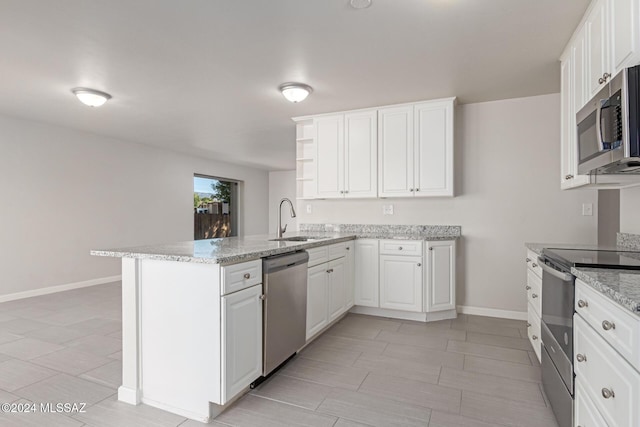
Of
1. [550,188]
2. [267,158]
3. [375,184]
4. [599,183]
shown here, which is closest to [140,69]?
[375,184]

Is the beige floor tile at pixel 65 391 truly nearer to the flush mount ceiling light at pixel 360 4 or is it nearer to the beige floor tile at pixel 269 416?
the beige floor tile at pixel 269 416

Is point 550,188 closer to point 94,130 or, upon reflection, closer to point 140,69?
point 140,69

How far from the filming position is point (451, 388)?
7.31ft

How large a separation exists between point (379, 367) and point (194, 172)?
6067 mm

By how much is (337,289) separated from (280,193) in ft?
21.7

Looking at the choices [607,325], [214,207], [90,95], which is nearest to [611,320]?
[607,325]

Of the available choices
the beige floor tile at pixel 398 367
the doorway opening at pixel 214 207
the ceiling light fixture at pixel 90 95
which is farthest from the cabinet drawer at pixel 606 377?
the doorway opening at pixel 214 207

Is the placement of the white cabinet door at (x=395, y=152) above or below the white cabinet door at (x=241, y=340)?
above

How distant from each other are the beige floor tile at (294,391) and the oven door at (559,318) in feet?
4.20

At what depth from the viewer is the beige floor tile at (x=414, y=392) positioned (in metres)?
2.05

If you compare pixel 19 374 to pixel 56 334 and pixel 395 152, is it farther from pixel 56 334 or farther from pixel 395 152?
pixel 395 152

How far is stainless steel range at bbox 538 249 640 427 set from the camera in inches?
61.7

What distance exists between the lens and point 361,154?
13.4 feet

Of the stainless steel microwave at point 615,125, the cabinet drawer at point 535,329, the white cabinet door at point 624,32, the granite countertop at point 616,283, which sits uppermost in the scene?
the white cabinet door at point 624,32
